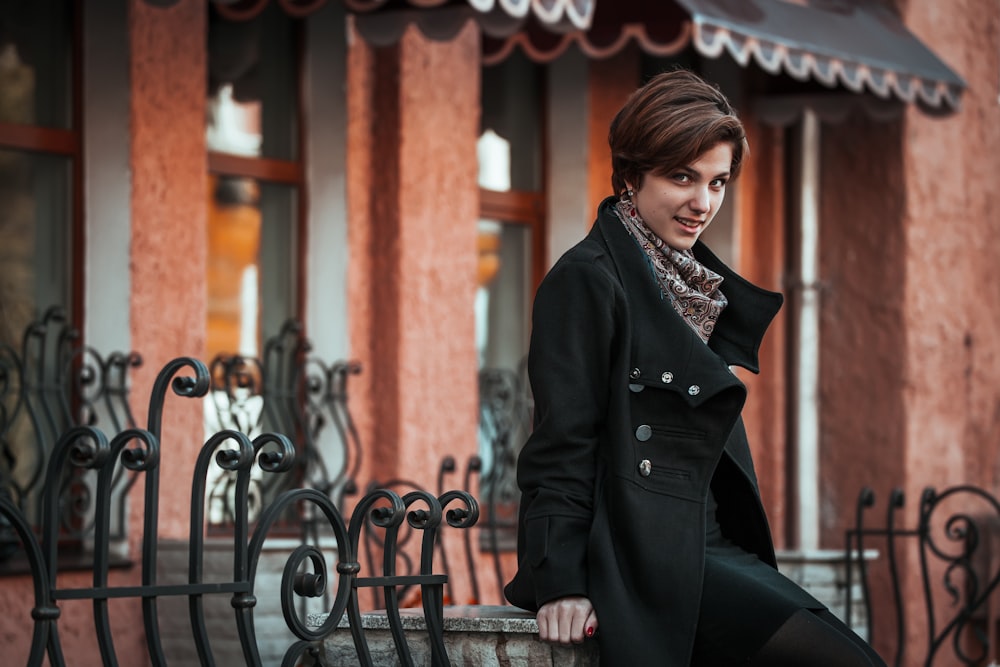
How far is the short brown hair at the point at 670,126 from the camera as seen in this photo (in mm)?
3176

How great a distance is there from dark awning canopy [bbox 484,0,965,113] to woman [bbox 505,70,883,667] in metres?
4.15

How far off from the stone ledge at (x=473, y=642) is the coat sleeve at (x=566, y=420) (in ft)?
0.41

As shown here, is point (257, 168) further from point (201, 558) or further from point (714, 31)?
point (201, 558)

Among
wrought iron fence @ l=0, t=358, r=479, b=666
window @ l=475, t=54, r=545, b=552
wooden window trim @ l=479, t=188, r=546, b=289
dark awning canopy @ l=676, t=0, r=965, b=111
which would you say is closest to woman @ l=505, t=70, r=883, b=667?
wrought iron fence @ l=0, t=358, r=479, b=666

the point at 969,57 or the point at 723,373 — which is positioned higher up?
the point at 969,57

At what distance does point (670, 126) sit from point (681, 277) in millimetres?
311

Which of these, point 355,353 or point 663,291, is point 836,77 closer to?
point 355,353

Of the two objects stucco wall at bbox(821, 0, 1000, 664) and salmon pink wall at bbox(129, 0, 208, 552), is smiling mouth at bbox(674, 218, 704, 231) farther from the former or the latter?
stucco wall at bbox(821, 0, 1000, 664)

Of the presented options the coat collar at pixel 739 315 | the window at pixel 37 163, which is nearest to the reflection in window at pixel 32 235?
the window at pixel 37 163

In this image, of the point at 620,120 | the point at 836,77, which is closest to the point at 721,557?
the point at 620,120

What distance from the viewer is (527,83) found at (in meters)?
9.59

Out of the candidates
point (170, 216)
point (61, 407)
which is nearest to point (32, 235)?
point (170, 216)

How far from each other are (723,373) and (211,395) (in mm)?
4689

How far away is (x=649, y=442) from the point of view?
3.17 m
